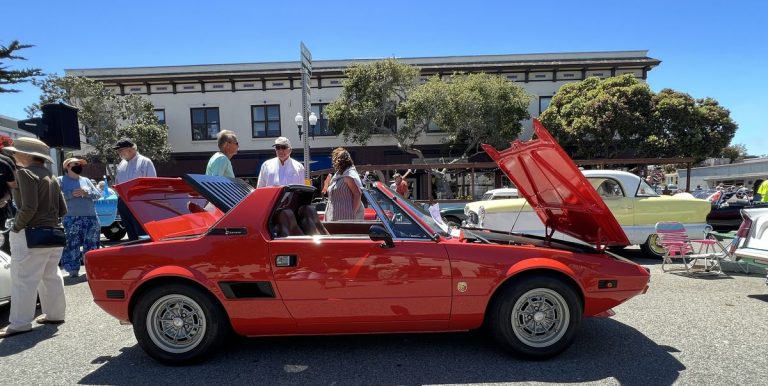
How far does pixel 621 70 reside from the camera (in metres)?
23.8

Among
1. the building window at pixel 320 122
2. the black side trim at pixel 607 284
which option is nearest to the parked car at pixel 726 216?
the black side trim at pixel 607 284

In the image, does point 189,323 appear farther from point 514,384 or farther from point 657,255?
point 657,255

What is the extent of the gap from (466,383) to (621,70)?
84.4 ft

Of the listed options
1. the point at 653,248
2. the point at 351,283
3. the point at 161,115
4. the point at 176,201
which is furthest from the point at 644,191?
the point at 161,115

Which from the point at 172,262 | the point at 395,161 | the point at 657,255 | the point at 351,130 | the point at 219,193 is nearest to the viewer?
the point at 172,262

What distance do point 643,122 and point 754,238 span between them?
15813 mm

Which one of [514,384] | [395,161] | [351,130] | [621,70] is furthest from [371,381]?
[621,70]

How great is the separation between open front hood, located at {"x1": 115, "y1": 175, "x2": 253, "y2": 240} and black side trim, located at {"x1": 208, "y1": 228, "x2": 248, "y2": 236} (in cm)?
19

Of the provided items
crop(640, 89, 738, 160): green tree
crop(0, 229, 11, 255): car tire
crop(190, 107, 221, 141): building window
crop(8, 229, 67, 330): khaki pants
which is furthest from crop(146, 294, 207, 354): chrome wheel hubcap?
crop(190, 107, 221, 141): building window

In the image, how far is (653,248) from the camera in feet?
25.4

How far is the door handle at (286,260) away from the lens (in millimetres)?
3150

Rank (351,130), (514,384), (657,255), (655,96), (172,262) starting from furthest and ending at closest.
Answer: (351,130) < (655,96) < (657,255) < (172,262) < (514,384)

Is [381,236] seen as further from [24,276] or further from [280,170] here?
[24,276]

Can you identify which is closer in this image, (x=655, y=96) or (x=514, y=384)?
(x=514, y=384)
